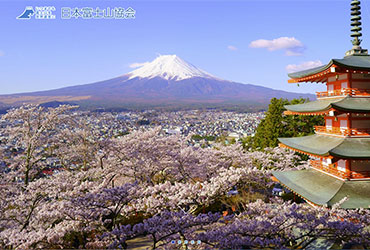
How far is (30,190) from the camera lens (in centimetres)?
776

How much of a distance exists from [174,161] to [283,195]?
7.24 meters

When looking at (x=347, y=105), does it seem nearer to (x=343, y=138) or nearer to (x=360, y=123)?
(x=360, y=123)

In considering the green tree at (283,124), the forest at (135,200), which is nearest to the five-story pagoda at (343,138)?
the forest at (135,200)

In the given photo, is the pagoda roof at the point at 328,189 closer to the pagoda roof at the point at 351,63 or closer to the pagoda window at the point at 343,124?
the pagoda window at the point at 343,124

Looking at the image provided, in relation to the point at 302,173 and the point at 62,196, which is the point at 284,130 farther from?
the point at 62,196

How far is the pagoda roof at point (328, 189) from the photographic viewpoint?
7.62 meters

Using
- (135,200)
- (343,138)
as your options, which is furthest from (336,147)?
(135,200)

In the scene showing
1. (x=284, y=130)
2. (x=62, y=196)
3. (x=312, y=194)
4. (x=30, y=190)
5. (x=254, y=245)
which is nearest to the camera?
(x=254, y=245)

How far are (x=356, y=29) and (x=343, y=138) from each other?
4.17 meters

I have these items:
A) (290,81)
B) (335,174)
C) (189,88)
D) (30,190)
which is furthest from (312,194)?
(189,88)

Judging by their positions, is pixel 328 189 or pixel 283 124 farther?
pixel 283 124

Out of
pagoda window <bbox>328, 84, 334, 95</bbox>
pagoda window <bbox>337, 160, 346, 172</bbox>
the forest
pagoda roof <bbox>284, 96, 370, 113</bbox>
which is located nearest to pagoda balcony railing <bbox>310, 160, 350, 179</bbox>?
pagoda window <bbox>337, 160, 346, 172</bbox>

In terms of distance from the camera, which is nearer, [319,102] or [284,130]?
[319,102]

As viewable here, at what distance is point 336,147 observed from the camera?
8375 millimetres
